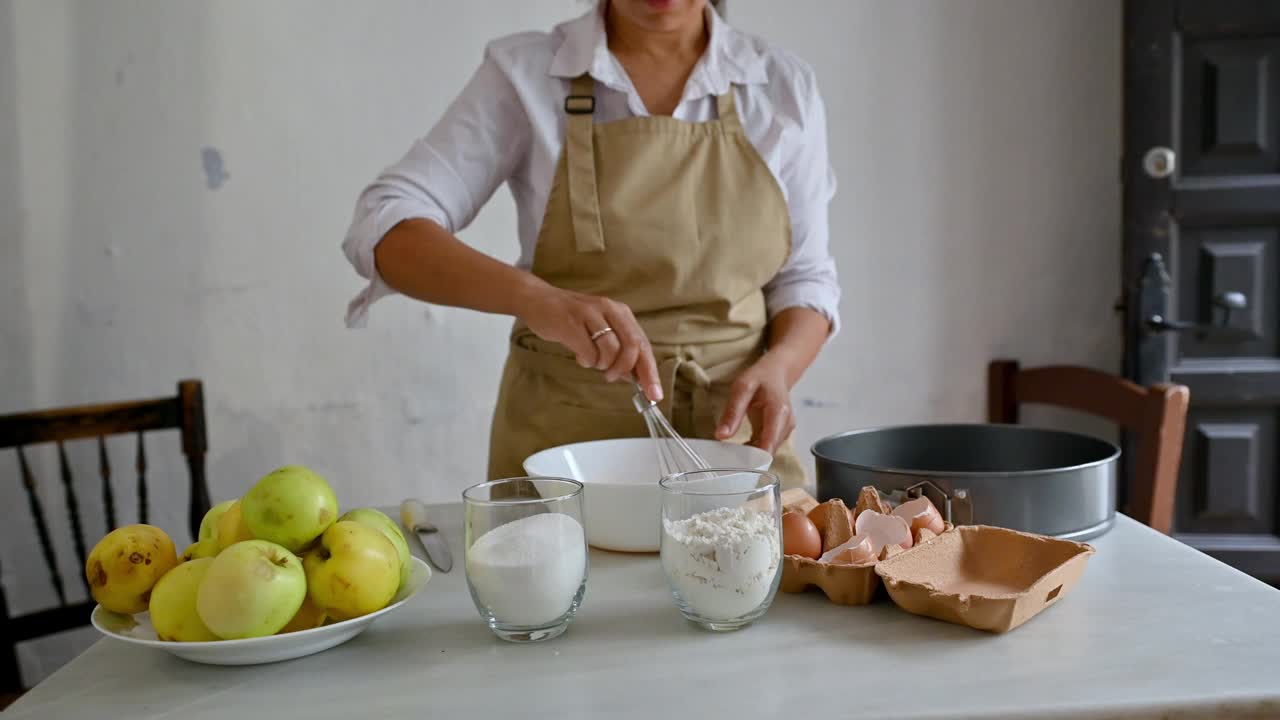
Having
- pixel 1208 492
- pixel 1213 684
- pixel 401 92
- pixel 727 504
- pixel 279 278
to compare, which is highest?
pixel 401 92

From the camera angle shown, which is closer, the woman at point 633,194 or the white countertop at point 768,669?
the white countertop at point 768,669

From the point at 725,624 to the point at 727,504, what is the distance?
0.31 feet

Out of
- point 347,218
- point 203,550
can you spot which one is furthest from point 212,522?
point 347,218

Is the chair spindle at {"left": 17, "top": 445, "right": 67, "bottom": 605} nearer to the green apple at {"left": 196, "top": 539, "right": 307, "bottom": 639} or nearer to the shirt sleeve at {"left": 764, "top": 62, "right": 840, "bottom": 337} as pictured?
the green apple at {"left": 196, "top": 539, "right": 307, "bottom": 639}

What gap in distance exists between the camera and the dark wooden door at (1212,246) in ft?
6.50

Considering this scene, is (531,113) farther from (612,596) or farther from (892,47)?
(892,47)

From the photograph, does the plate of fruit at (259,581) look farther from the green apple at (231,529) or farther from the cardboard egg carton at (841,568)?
the cardboard egg carton at (841,568)

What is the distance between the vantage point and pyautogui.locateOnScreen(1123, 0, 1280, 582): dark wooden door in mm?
1980

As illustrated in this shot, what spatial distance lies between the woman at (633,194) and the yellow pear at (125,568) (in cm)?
56

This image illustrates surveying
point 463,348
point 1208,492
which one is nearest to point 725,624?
point 463,348

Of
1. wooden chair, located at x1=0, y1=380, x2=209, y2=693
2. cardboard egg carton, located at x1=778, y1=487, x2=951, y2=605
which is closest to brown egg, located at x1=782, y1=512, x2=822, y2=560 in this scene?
cardboard egg carton, located at x1=778, y1=487, x2=951, y2=605

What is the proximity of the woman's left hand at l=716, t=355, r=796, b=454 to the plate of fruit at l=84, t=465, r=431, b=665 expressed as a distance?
1.67 ft

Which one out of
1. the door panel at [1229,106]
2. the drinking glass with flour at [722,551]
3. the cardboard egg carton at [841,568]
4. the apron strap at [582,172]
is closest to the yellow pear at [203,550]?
the drinking glass with flour at [722,551]

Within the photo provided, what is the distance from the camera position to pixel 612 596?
838 millimetres
